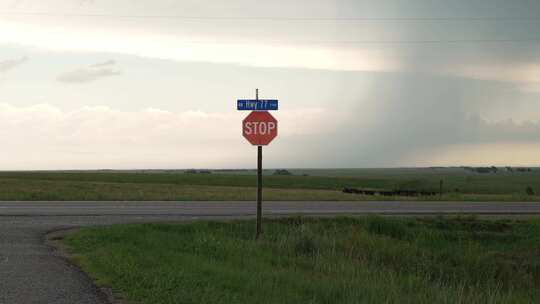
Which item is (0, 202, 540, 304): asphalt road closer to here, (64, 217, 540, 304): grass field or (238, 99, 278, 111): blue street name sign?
(64, 217, 540, 304): grass field

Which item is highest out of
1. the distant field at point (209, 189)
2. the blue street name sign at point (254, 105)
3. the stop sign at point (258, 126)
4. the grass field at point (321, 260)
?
the blue street name sign at point (254, 105)

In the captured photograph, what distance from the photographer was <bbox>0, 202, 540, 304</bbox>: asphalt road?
954cm

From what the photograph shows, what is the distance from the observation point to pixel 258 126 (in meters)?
17.0

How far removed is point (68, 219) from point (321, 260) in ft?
31.3

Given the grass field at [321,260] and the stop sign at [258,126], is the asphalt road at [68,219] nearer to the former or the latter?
the grass field at [321,260]

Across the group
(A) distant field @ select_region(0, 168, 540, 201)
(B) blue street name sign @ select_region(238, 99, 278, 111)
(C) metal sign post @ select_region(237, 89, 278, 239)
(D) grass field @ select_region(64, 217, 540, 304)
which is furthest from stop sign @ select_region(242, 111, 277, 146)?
(A) distant field @ select_region(0, 168, 540, 201)

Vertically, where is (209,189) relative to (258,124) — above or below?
below

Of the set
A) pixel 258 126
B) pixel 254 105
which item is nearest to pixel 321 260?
pixel 258 126

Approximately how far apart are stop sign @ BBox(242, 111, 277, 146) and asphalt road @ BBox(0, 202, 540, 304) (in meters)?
5.19

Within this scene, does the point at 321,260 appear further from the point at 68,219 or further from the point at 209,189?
the point at 209,189

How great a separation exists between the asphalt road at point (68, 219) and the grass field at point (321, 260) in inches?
24.7

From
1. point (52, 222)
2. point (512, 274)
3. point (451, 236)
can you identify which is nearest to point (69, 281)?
point (52, 222)

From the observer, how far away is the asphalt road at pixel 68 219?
9.54 m

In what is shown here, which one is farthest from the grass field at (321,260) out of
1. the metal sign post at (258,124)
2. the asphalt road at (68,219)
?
the metal sign post at (258,124)
